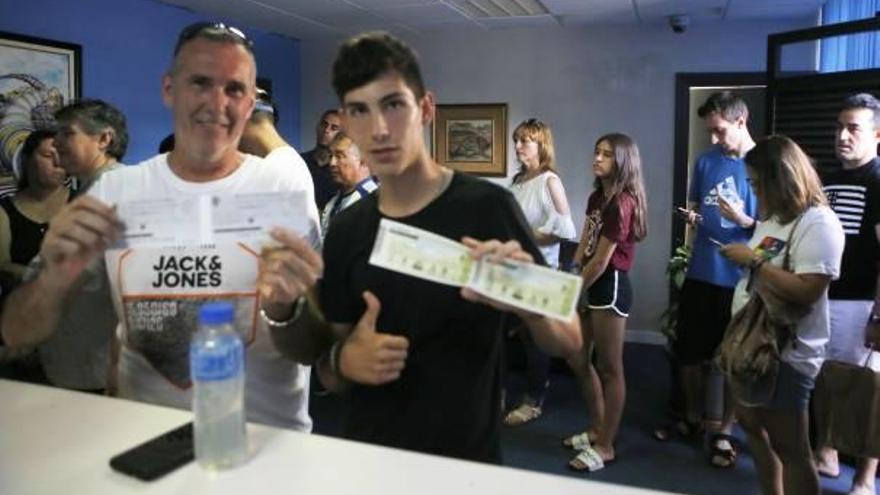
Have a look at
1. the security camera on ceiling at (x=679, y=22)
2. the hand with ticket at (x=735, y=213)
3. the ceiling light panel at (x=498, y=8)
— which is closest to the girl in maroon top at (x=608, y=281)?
the hand with ticket at (x=735, y=213)

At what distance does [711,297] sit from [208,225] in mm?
2909

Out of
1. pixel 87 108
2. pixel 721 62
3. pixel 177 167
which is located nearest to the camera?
pixel 177 167

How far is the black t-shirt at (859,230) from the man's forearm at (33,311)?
9.02ft

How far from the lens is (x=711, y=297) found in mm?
3354

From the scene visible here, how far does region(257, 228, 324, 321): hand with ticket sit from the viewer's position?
1.05 meters

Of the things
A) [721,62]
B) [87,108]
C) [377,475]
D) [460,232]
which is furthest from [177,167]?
[721,62]

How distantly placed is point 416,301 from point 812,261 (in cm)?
147

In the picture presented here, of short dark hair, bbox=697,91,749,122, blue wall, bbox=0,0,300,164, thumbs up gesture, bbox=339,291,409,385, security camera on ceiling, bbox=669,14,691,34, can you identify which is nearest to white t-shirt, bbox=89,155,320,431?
thumbs up gesture, bbox=339,291,409,385

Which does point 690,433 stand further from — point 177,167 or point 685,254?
point 177,167

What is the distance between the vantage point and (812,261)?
2059 mm

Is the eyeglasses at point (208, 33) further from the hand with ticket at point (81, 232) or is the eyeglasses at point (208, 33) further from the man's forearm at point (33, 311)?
the man's forearm at point (33, 311)

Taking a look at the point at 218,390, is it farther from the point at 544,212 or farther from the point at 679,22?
the point at 679,22

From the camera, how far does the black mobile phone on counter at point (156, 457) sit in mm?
912

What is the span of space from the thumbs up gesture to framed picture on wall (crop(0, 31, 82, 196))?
3.03 m
